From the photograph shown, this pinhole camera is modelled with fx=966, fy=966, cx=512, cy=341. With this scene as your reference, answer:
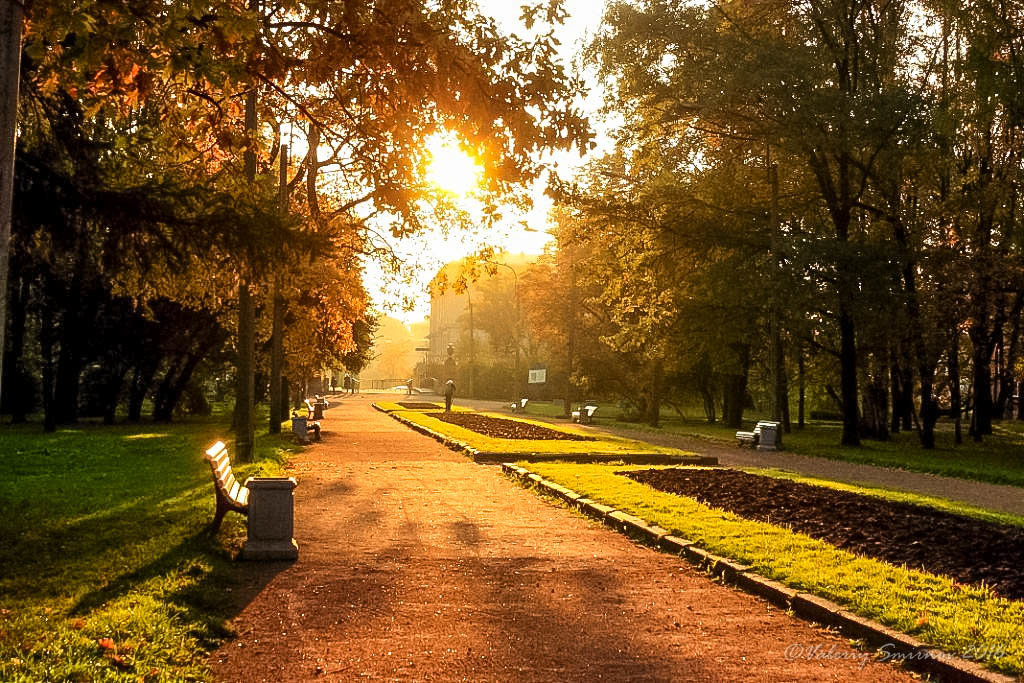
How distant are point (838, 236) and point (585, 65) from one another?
32.4ft

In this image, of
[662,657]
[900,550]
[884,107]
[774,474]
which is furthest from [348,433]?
[662,657]

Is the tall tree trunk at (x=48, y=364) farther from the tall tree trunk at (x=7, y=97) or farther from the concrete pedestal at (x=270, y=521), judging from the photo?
the tall tree trunk at (x=7, y=97)

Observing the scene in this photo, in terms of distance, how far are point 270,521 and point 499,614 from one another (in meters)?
3.25

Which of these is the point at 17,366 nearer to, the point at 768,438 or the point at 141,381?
the point at 141,381

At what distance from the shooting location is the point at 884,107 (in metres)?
26.8

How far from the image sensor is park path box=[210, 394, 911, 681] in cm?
584

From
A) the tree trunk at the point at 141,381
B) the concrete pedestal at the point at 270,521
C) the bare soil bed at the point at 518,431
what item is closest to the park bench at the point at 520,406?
the bare soil bed at the point at 518,431

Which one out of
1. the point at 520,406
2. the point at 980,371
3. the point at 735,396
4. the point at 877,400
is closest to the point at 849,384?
the point at 877,400

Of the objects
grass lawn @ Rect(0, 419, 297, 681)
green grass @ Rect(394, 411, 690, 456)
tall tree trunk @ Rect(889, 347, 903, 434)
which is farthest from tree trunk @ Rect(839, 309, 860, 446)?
grass lawn @ Rect(0, 419, 297, 681)

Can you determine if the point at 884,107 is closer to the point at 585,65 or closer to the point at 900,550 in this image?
the point at 585,65

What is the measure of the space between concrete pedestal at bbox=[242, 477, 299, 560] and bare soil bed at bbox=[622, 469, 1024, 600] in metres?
5.54

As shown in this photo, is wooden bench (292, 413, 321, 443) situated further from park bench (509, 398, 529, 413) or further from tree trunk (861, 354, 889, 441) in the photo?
park bench (509, 398, 529, 413)

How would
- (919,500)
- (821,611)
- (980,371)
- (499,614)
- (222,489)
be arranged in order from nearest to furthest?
(821,611) → (499,614) → (222,489) → (919,500) → (980,371)

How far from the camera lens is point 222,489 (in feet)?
31.9
